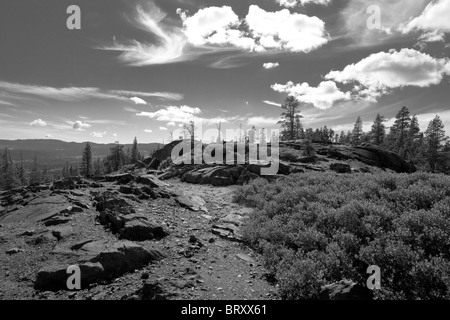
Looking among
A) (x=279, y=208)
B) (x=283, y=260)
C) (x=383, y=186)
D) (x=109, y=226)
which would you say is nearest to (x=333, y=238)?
(x=283, y=260)

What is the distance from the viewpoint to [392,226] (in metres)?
7.19

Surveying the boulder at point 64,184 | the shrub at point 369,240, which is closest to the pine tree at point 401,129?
the shrub at point 369,240

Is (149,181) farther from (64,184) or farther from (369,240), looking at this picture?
(369,240)

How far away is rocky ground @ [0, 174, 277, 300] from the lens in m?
6.14

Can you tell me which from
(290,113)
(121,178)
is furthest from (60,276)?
(290,113)

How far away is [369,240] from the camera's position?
706 cm

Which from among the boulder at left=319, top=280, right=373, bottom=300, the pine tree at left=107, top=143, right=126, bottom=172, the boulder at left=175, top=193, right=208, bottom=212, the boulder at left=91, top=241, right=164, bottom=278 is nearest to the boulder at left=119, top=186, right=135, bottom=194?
the boulder at left=175, top=193, right=208, bottom=212

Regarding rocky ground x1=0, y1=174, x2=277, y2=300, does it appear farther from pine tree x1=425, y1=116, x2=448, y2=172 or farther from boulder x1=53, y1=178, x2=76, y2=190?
pine tree x1=425, y1=116, x2=448, y2=172

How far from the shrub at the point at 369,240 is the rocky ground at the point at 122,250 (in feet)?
2.99

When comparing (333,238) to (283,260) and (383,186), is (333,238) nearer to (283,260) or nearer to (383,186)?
(283,260)

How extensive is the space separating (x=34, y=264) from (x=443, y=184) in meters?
14.9

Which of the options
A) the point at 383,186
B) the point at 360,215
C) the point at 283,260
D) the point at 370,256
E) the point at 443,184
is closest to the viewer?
the point at 370,256
